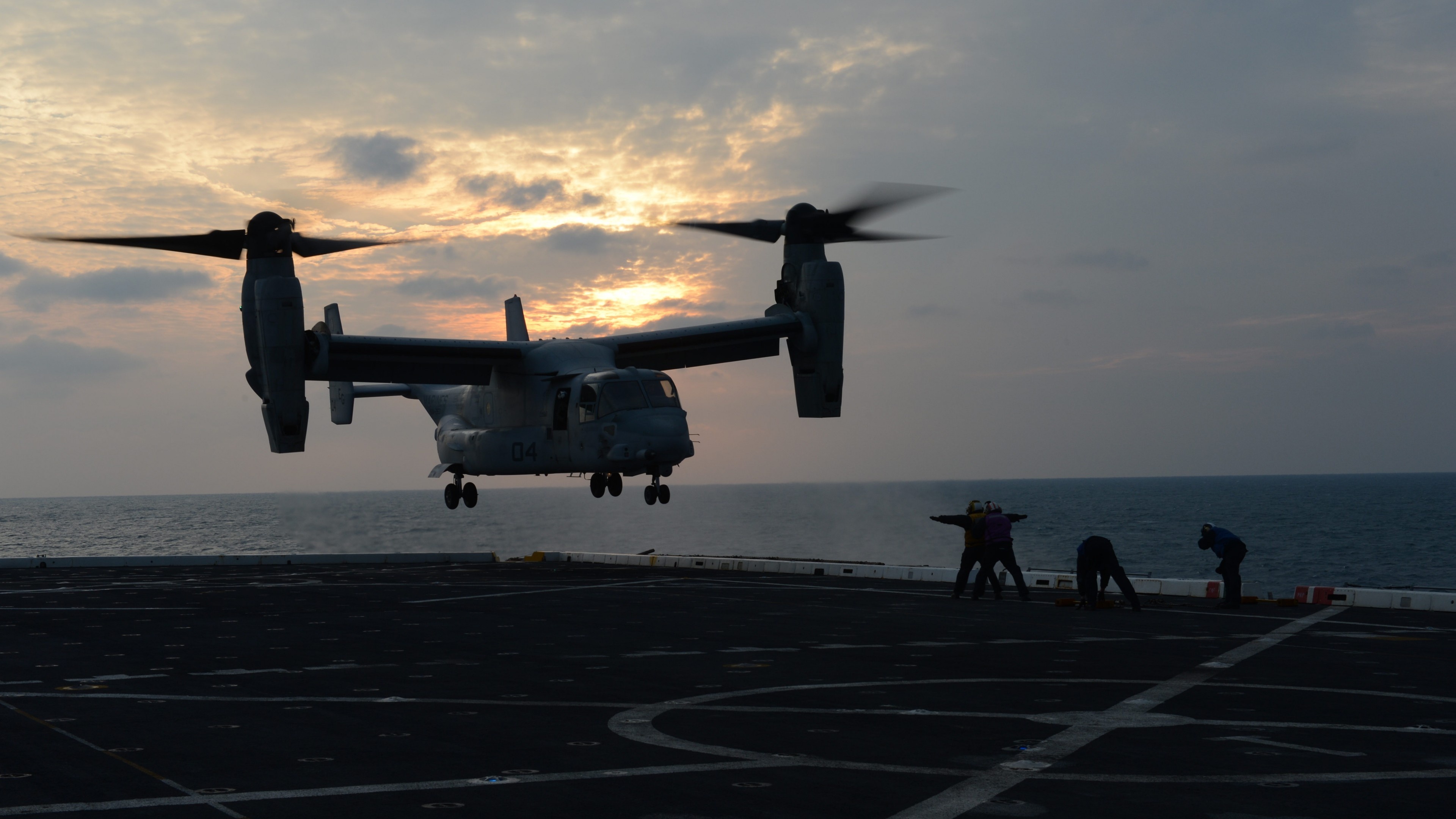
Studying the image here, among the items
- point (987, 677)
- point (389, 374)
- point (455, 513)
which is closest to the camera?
point (987, 677)

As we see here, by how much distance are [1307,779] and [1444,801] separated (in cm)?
89

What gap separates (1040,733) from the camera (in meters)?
10.1

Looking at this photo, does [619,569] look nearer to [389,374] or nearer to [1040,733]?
[389,374]

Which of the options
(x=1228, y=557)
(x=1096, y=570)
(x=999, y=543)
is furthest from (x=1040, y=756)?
(x=999, y=543)

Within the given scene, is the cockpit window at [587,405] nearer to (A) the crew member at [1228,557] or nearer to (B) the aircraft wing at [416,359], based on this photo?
(B) the aircraft wing at [416,359]

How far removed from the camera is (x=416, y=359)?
36.8 meters

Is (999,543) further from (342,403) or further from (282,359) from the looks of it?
(342,403)

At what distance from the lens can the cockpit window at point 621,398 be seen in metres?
33.8

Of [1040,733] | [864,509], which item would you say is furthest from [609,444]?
[864,509]

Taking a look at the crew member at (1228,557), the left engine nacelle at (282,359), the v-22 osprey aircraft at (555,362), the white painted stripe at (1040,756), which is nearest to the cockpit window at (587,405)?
the v-22 osprey aircraft at (555,362)

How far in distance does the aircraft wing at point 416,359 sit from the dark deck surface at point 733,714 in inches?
552

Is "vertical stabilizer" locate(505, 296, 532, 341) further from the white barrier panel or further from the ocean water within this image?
the ocean water

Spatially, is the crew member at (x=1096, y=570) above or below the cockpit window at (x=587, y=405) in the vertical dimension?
below

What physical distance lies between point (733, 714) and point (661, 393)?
23.4 m
